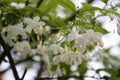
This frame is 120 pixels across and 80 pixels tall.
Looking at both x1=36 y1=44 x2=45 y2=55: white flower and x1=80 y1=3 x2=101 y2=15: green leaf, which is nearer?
x1=80 y1=3 x2=101 y2=15: green leaf

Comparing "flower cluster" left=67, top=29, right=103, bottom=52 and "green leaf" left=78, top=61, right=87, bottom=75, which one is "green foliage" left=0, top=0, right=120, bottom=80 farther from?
"green leaf" left=78, top=61, right=87, bottom=75

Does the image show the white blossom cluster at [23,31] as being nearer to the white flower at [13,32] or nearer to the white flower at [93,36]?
the white flower at [13,32]

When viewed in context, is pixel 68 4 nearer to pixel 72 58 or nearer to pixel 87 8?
pixel 87 8

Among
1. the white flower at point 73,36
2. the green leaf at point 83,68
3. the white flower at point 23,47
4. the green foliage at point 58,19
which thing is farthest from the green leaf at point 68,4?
the green leaf at point 83,68

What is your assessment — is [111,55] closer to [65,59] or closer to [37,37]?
[37,37]

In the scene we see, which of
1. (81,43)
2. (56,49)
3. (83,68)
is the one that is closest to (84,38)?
(81,43)

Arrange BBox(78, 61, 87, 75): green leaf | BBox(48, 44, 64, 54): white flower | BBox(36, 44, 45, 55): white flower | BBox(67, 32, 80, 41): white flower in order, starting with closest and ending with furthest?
1. BBox(67, 32, 80, 41): white flower
2. BBox(48, 44, 64, 54): white flower
3. BBox(36, 44, 45, 55): white flower
4. BBox(78, 61, 87, 75): green leaf

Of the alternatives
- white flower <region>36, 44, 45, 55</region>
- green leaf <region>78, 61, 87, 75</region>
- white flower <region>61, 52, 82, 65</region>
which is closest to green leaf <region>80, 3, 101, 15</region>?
white flower <region>61, 52, 82, 65</region>

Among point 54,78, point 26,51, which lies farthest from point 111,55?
point 26,51
